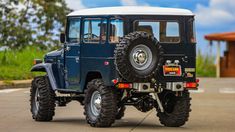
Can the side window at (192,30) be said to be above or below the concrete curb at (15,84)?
above

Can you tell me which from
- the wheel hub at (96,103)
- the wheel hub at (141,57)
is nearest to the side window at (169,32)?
the wheel hub at (141,57)

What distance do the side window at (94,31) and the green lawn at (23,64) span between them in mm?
18015

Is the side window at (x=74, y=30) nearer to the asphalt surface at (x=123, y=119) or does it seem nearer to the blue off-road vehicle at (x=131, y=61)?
the blue off-road vehicle at (x=131, y=61)

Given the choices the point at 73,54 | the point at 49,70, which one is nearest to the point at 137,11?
the point at 73,54

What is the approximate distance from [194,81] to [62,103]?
3.17 metres

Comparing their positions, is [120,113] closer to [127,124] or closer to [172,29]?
[127,124]

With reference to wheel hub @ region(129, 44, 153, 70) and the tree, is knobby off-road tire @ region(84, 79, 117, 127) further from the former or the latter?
the tree

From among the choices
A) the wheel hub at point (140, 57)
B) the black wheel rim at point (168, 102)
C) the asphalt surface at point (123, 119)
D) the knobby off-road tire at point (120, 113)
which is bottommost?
the asphalt surface at point (123, 119)


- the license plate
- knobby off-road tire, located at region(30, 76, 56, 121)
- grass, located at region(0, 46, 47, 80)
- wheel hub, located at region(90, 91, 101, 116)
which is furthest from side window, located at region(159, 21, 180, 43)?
grass, located at region(0, 46, 47, 80)

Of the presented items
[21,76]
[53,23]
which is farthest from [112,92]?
[53,23]

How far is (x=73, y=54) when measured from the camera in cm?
1683

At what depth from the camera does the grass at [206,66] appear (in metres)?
52.3

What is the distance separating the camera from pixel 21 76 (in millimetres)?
35406

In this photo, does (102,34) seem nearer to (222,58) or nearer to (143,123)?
(143,123)
